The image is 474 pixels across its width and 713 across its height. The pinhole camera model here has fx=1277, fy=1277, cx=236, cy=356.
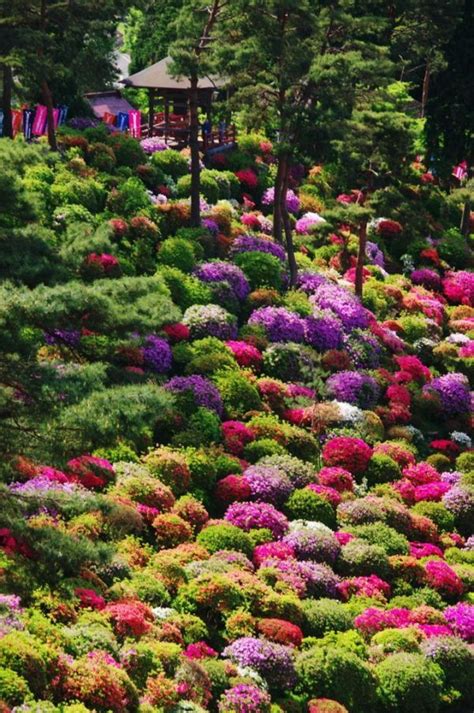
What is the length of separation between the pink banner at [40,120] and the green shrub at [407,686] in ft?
82.0

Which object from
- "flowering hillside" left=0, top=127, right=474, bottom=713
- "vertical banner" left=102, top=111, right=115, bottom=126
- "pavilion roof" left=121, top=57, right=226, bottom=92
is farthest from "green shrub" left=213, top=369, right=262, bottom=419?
"vertical banner" left=102, top=111, right=115, bottom=126

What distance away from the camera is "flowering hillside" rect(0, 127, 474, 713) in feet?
63.6

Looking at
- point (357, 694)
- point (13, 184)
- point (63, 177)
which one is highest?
point (13, 184)

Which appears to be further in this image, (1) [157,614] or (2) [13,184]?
(1) [157,614]

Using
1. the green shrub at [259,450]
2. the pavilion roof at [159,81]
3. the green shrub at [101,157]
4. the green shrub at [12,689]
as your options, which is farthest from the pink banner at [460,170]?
the green shrub at [12,689]

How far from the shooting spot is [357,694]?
76.1 ft

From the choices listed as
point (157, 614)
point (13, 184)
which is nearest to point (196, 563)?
point (157, 614)

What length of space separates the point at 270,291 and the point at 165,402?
65.1ft

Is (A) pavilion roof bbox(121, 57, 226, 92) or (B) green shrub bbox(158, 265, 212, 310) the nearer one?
(B) green shrub bbox(158, 265, 212, 310)

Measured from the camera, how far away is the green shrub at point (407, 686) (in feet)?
77.1

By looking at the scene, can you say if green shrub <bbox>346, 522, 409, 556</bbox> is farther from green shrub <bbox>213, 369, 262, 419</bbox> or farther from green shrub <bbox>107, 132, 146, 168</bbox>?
green shrub <bbox>107, 132, 146, 168</bbox>

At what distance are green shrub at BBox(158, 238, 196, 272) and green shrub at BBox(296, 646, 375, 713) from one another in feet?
55.0

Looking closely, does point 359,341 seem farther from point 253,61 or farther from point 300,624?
point 300,624

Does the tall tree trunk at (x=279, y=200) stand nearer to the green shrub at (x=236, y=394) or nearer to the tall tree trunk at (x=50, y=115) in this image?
the tall tree trunk at (x=50, y=115)
